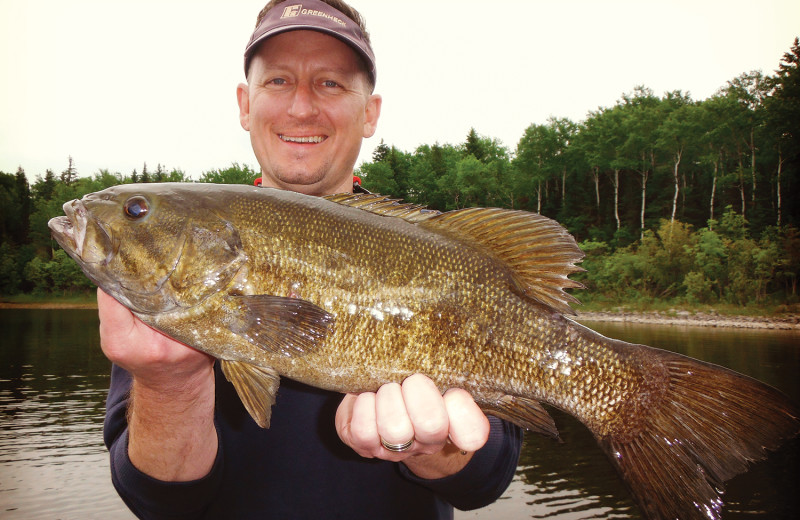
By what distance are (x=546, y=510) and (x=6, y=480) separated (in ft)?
43.1

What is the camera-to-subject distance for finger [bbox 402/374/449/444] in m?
2.16

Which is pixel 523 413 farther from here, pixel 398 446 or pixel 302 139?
pixel 302 139

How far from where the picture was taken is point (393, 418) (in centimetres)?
217

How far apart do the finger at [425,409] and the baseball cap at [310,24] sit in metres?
2.61

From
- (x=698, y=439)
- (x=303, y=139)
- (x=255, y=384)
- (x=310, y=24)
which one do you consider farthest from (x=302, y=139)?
(x=698, y=439)

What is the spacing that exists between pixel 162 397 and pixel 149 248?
72cm

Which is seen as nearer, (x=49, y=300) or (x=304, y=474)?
(x=304, y=474)

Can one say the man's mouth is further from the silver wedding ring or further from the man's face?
the silver wedding ring

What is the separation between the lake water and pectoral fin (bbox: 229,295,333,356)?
1086 cm

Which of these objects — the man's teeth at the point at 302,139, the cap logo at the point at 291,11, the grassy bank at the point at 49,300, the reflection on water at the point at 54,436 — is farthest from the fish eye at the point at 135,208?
the grassy bank at the point at 49,300

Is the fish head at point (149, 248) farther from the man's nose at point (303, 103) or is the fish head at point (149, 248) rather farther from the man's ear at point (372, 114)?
the man's ear at point (372, 114)

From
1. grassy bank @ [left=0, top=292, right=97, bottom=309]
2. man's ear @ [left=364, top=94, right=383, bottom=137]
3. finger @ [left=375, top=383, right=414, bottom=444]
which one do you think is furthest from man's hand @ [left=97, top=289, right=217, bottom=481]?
grassy bank @ [left=0, top=292, right=97, bottom=309]

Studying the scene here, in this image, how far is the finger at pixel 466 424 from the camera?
7.33 feet

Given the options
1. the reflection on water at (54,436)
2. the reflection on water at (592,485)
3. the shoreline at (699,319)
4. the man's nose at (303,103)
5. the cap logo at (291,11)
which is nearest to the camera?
the man's nose at (303,103)
